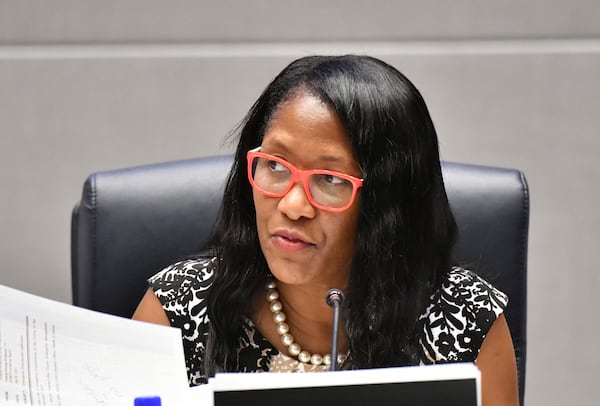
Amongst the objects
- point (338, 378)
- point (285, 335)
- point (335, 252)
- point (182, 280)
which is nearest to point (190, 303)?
point (182, 280)

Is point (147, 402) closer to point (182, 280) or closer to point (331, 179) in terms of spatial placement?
point (331, 179)

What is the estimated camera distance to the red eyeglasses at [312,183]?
117cm

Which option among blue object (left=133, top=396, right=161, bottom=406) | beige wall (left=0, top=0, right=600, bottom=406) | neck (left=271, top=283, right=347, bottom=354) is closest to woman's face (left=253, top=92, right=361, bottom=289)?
neck (left=271, top=283, right=347, bottom=354)

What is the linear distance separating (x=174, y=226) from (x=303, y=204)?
0.43 m

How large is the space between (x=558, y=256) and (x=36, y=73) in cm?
133

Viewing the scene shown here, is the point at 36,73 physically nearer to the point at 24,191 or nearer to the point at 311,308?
the point at 24,191

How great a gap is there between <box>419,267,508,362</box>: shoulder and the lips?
0.25 meters

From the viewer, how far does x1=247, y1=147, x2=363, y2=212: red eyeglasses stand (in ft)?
3.84

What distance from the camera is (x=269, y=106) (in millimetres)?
1288

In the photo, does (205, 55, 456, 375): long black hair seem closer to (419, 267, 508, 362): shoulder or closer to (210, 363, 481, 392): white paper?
(419, 267, 508, 362): shoulder

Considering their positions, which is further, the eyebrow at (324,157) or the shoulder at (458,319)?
the shoulder at (458,319)

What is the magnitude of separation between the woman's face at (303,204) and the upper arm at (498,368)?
293mm

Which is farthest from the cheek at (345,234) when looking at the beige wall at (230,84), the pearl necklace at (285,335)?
the beige wall at (230,84)

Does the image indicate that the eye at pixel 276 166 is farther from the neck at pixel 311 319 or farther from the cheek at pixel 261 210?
the neck at pixel 311 319
